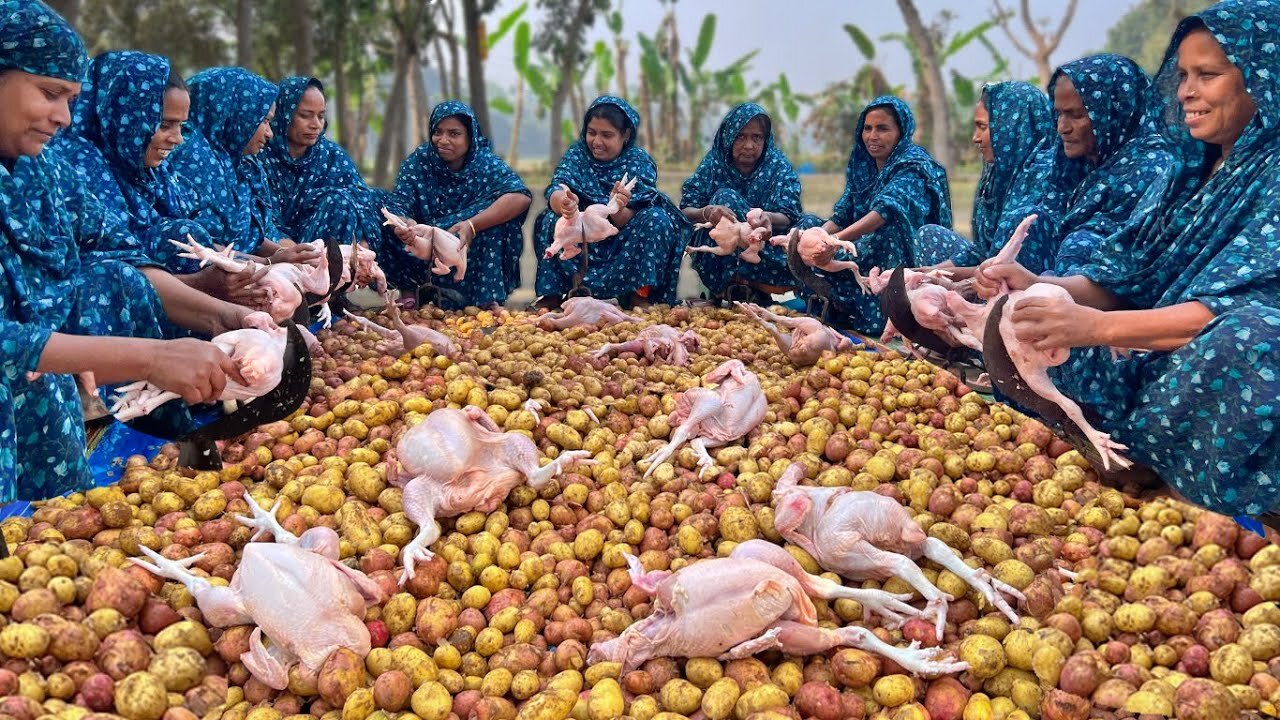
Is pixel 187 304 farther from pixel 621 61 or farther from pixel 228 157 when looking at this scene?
pixel 621 61

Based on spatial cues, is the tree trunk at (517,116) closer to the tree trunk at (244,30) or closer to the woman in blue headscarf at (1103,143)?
the tree trunk at (244,30)

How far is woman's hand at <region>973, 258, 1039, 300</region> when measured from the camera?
3.20 meters

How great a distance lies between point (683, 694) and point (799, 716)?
282mm

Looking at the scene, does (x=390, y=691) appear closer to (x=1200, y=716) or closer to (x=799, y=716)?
(x=799, y=716)

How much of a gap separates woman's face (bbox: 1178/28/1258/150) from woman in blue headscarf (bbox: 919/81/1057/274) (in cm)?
161

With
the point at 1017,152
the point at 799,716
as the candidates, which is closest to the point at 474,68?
the point at 1017,152

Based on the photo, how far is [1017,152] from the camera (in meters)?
4.82

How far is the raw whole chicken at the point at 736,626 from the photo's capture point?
2.33 meters

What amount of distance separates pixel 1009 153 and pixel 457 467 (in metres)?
3.44

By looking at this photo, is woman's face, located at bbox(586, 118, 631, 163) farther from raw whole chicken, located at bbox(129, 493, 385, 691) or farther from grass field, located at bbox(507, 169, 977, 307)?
grass field, located at bbox(507, 169, 977, 307)

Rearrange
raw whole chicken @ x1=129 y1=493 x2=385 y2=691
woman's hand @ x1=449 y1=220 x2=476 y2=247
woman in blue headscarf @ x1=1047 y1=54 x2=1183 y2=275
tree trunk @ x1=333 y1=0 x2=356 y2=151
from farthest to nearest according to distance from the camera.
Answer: tree trunk @ x1=333 y1=0 x2=356 y2=151 → woman's hand @ x1=449 y1=220 x2=476 y2=247 → woman in blue headscarf @ x1=1047 y1=54 x2=1183 y2=275 → raw whole chicken @ x1=129 y1=493 x2=385 y2=691

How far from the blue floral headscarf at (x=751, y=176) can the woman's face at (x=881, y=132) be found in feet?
2.55

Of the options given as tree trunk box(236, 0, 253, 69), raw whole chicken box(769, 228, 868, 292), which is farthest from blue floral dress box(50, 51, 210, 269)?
tree trunk box(236, 0, 253, 69)

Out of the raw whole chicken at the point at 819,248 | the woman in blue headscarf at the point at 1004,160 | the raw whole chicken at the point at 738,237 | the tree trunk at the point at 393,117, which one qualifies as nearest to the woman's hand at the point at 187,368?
the raw whole chicken at the point at 819,248
